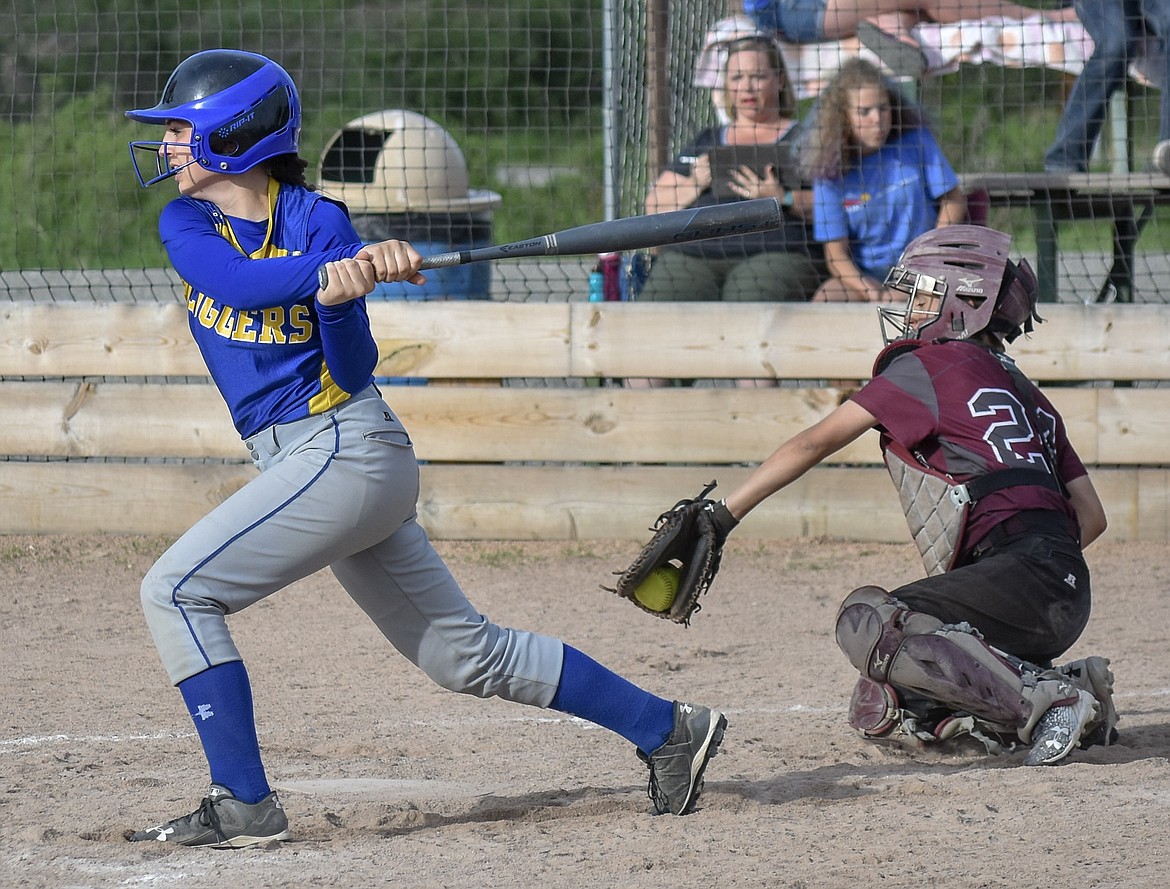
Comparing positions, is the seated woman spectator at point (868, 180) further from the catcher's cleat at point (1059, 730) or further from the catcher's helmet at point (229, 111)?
the catcher's helmet at point (229, 111)

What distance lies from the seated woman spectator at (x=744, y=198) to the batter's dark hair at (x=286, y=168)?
360 centimetres

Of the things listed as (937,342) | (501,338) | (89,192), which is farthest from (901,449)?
(89,192)

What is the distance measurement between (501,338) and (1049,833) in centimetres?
386

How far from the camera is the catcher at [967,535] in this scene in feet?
11.9

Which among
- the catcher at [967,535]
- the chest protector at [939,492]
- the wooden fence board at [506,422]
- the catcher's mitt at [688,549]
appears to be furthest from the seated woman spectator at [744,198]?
the catcher's mitt at [688,549]

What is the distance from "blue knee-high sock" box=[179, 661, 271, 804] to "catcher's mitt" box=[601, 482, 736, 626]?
1.08 metres

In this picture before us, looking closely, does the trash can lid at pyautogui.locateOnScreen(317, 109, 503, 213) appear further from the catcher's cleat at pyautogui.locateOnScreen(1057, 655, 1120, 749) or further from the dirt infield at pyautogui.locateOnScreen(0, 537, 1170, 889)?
the catcher's cleat at pyautogui.locateOnScreen(1057, 655, 1120, 749)

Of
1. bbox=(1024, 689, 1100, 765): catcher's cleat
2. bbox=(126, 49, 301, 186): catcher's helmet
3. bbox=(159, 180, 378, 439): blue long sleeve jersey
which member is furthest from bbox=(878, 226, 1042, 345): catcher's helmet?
bbox=(126, 49, 301, 186): catcher's helmet

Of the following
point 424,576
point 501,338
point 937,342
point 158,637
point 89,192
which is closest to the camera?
point 158,637

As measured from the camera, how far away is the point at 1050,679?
12.1ft

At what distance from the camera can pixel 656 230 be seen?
3363 millimetres

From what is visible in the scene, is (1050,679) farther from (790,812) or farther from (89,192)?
(89,192)

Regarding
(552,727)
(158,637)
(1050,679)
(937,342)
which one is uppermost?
(937,342)

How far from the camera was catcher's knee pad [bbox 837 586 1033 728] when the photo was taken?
3.56 m
